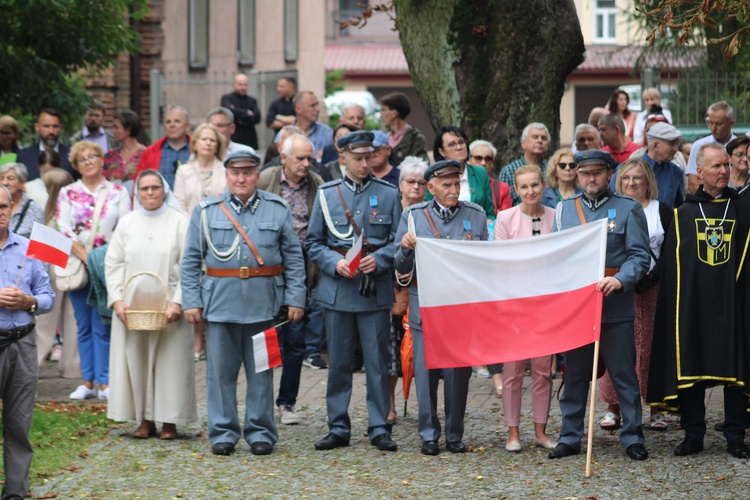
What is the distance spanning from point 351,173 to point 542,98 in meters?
4.14

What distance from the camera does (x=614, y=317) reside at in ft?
31.4

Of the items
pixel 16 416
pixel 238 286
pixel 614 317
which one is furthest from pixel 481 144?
pixel 16 416

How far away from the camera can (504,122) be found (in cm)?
1395

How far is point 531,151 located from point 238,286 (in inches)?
148

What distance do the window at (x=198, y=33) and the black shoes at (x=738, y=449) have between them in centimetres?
2190

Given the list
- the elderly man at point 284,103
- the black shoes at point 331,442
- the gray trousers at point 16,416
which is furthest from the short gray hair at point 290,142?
the elderly man at point 284,103

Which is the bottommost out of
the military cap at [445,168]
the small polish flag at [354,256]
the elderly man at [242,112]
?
the small polish flag at [354,256]

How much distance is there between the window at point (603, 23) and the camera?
57.1 metres

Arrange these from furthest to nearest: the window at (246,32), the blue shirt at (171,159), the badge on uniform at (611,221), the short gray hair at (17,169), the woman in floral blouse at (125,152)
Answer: the window at (246,32), the woman in floral blouse at (125,152), the blue shirt at (171,159), the short gray hair at (17,169), the badge on uniform at (611,221)

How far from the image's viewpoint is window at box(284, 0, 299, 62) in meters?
33.9

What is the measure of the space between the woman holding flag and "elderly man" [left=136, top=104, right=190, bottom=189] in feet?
10.9

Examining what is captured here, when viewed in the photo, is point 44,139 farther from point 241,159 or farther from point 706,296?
point 706,296

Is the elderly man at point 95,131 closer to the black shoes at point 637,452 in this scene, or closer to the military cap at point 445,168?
the military cap at point 445,168

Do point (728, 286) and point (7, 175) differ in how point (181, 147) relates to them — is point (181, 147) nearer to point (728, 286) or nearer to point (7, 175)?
point (7, 175)
